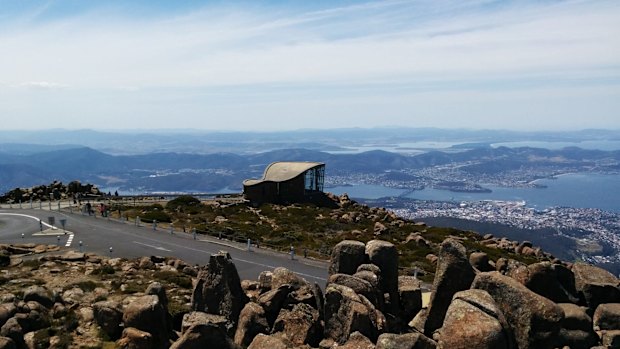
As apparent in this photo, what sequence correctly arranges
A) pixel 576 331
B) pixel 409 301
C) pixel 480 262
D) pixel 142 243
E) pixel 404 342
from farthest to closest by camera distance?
pixel 142 243
pixel 480 262
pixel 409 301
pixel 576 331
pixel 404 342

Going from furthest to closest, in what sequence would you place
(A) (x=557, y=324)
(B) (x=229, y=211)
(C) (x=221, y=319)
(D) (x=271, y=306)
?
(B) (x=229, y=211) < (D) (x=271, y=306) < (C) (x=221, y=319) < (A) (x=557, y=324)

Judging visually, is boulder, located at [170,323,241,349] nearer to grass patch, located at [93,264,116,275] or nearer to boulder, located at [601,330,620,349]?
boulder, located at [601,330,620,349]

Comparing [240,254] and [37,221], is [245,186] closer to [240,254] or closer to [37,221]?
[37,221]

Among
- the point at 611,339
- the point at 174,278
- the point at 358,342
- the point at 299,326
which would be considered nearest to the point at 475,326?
the point at 358,342

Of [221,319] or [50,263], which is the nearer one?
[221,319]

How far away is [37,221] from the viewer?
52.1 meters

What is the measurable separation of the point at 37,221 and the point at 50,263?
25.0m

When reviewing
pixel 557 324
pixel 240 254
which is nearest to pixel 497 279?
pixel 557 324

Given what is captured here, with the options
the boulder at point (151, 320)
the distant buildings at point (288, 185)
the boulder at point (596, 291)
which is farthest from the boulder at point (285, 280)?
the distant buildings at point (288, 185)

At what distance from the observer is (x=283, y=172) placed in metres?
72.1

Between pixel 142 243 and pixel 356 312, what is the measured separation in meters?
27.4

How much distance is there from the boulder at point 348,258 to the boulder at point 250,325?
3534 mm

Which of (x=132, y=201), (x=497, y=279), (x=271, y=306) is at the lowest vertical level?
(x=132, y=201)

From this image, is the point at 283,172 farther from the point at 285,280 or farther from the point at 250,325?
the point at 250,325
